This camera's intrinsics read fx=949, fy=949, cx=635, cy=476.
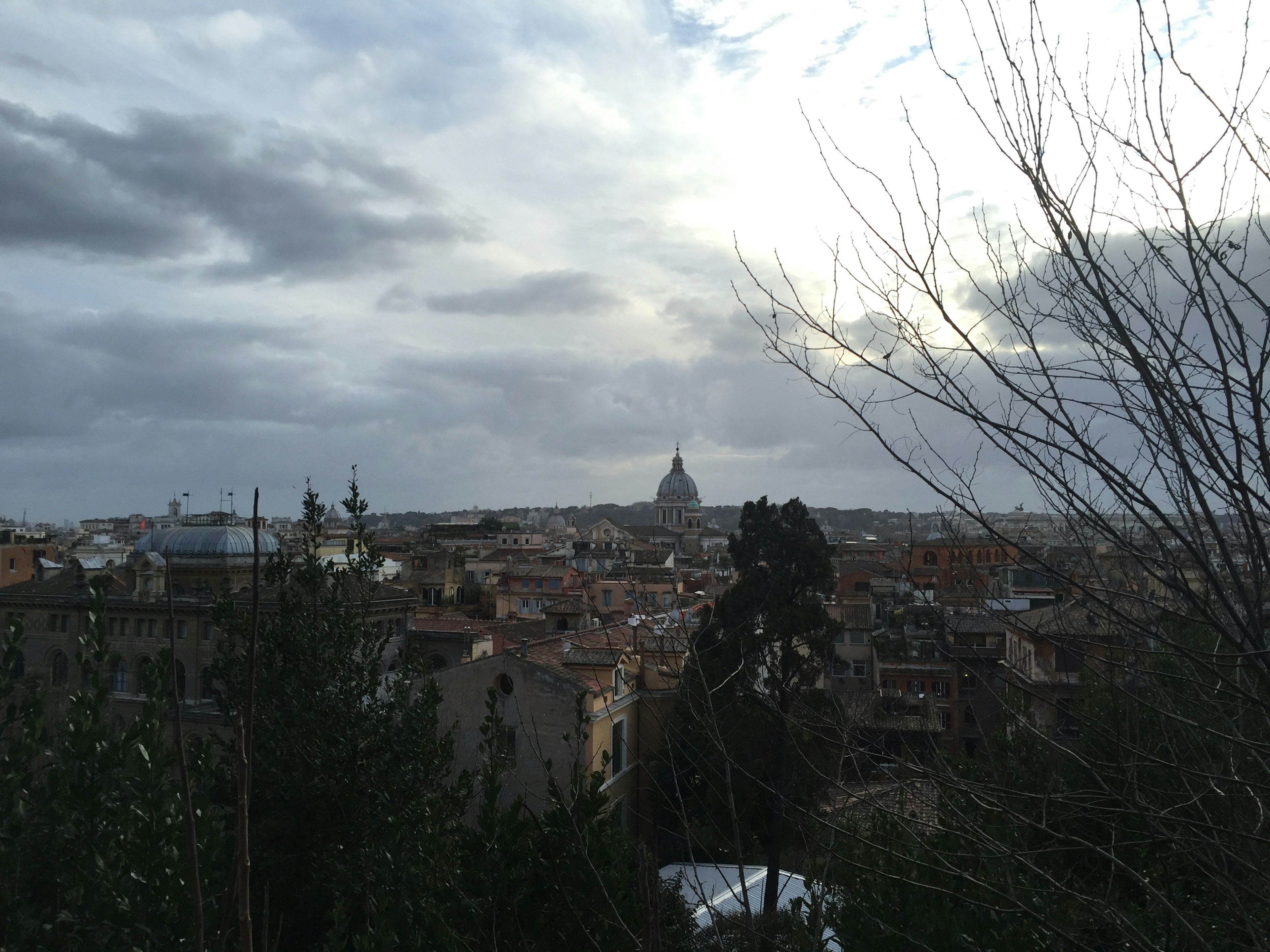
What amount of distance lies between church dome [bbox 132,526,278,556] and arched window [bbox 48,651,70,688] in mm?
4228

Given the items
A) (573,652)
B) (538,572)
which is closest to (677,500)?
(538,572)

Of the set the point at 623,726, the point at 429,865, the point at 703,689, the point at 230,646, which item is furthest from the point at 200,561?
the point at 703,689

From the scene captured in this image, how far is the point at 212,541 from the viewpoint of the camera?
28172 mm

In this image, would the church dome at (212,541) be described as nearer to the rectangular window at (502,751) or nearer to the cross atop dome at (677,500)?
the rectangular window at (502,751)

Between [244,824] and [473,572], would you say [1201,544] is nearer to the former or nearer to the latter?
[244,824]

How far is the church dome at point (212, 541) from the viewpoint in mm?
27781

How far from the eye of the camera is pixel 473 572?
45531 millimetres

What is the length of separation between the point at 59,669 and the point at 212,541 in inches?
222

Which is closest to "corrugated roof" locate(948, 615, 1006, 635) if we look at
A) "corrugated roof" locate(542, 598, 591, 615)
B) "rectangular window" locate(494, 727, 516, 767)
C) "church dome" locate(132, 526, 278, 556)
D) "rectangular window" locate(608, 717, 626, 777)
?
"rectangular window" locate(494, 727, 516, 767)

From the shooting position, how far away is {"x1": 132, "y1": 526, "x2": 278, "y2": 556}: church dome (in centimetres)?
2778

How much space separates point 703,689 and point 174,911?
2.36 meters

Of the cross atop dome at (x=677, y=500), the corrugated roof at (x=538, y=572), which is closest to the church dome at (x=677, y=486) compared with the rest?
the cross atop dome at (x=677, y=500)

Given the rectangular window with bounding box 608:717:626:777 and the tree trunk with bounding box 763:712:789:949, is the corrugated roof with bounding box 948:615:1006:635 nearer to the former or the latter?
the tree trunk with bounding box 763:712:789:949

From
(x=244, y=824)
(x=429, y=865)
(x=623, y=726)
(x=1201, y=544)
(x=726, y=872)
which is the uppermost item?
(x=1201, y=544)
